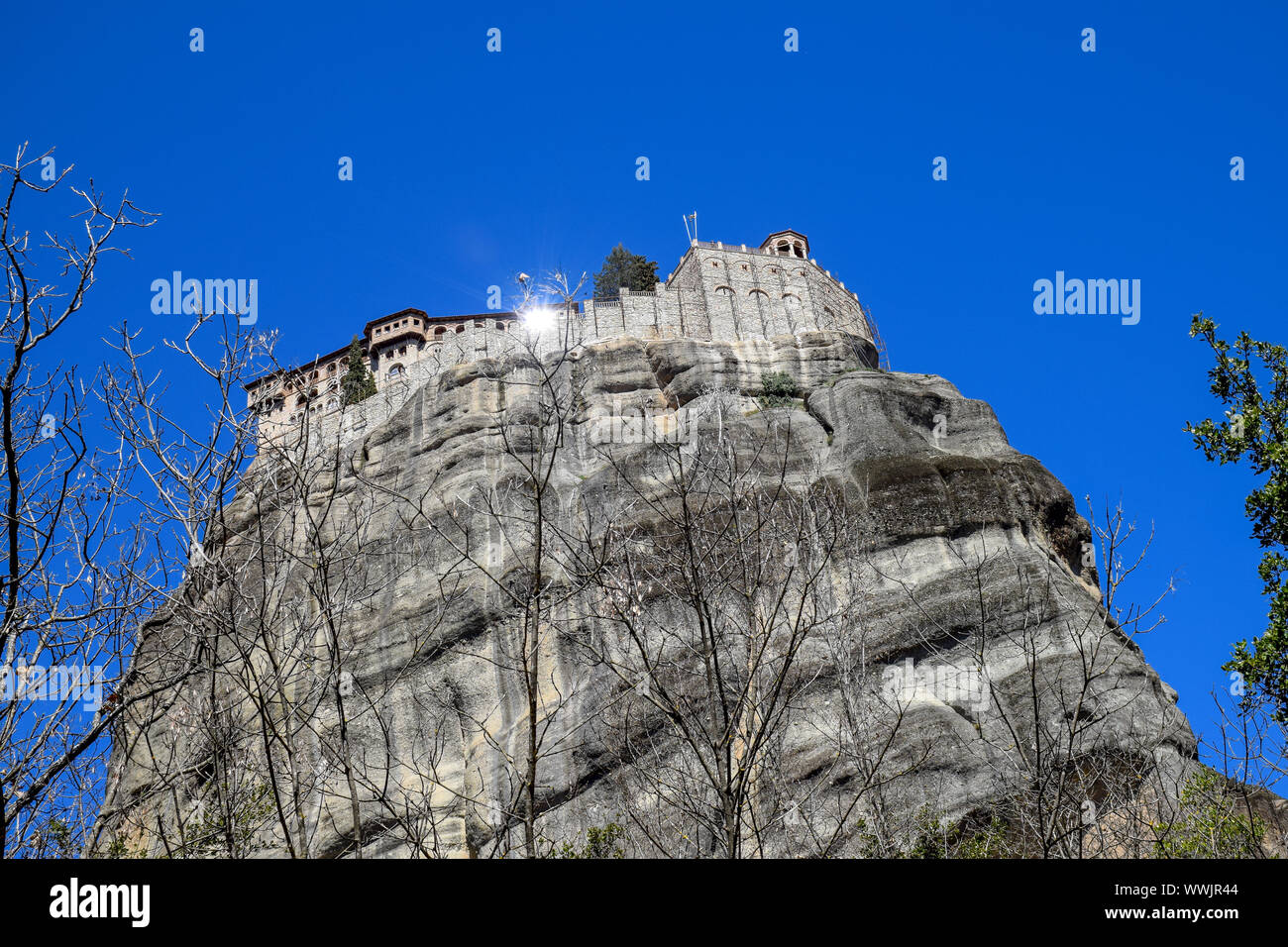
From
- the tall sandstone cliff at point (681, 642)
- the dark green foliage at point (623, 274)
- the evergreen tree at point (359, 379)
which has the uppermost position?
the dark green foliage at point (623, 274)

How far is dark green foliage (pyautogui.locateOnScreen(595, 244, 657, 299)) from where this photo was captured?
63625 millimetres

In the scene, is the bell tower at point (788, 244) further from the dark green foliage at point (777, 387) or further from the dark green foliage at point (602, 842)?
the dark green foliage at point (602, 842)

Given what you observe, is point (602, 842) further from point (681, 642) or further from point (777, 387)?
point (777, 387)

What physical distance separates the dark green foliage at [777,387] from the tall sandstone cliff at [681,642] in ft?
1.70

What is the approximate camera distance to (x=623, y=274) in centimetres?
6562

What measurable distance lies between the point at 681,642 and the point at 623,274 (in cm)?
5000

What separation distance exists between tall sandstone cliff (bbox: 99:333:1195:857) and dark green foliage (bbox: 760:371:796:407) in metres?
0.52

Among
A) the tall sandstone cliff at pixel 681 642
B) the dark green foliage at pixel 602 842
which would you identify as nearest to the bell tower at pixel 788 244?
the tall sandstone cliff at pixel 681 642

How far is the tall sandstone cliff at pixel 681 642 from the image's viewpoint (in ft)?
48.3

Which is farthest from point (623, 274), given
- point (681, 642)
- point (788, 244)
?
point (681, 642)

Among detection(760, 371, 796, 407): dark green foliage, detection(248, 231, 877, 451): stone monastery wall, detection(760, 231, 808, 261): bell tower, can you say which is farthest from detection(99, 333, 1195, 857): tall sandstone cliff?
detection(760, 231, 808, 261): bell tower

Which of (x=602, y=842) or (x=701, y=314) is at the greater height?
(x=701, y=314)
